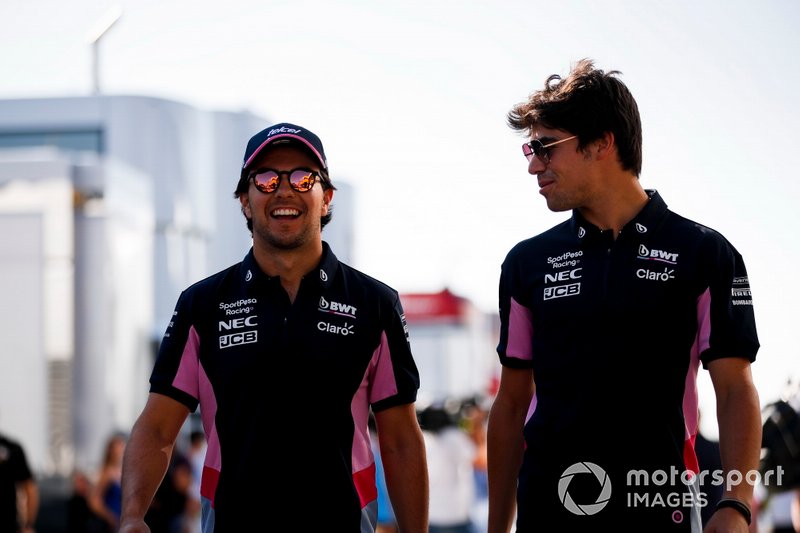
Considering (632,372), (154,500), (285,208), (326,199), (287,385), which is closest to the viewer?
(632,372)

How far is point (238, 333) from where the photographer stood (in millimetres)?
→ 4418

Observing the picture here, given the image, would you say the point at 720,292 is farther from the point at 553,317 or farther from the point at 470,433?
the point at 470,433

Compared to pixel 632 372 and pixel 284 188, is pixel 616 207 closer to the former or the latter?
pixel 632 372

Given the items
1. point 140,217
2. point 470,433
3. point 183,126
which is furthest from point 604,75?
point 183,126

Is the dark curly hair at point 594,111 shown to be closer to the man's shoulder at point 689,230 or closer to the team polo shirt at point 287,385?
the man's shoulder at point 689,230

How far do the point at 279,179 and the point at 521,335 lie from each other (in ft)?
3.39

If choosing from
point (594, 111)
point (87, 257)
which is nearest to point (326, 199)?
point (594, 111)

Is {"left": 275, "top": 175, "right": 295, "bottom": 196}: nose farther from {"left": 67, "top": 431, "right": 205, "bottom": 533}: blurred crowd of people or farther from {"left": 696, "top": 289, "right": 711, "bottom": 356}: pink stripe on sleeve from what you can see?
{"left": 67, "top": 431, "right": 205, "bottom": 533}: blurred crowd of people

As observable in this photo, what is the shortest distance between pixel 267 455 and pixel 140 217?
15877 mm

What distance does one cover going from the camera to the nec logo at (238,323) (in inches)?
175

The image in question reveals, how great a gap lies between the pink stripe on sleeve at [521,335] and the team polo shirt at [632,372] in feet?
0.58

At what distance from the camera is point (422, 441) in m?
4.61

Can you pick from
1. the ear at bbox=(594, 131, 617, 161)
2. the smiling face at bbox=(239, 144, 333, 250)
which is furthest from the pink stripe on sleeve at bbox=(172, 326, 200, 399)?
the ear at bbox=(594, 131, 617, 161)

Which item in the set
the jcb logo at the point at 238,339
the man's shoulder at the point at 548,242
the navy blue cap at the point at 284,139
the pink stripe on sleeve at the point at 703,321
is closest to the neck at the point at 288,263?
the jcb logo at the point at 238,339
